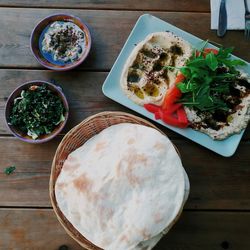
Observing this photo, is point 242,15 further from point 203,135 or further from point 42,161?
point 42,161

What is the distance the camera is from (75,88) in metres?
1.29

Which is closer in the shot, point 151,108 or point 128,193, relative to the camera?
point 128,193

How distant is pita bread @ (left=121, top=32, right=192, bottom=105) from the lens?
50.1 inches

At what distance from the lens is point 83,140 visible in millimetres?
1198

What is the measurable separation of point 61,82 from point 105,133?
0.28m

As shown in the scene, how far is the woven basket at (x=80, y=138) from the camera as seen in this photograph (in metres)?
1.11

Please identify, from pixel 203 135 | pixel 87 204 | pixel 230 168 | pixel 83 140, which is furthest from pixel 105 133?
pixel 230 168

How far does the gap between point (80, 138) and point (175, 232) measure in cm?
42

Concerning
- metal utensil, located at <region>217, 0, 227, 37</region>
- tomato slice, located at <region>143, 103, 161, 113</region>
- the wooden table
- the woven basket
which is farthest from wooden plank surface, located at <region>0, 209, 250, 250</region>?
metal utensil, located at <region>217, 0, 227, 37</region>

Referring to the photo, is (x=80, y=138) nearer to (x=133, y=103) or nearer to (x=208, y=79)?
(x=133, y=103)

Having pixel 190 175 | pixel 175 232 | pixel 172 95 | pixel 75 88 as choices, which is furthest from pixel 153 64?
pixel 175 232

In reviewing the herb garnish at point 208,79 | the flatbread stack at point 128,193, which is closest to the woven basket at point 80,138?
the flatbread stack at point 128,193

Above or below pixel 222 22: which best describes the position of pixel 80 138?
below

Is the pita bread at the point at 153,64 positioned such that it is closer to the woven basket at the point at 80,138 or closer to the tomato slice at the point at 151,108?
the tomato slice at the point at 151,108
